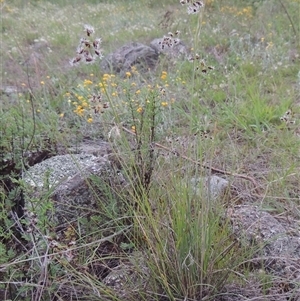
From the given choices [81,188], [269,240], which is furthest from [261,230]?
[81,188]

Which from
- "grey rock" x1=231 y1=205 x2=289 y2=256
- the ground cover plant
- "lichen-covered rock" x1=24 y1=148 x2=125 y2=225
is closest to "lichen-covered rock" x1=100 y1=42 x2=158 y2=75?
the ground cover plant

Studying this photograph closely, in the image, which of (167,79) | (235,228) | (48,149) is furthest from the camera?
(167,79)

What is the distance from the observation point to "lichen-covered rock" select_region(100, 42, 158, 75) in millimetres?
5195

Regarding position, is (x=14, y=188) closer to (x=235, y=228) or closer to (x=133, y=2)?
(x=235, y=228)

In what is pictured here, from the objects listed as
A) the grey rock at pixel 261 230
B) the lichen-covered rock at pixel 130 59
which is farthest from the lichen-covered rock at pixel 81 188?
the lichen-covered rock at pixel 130 59

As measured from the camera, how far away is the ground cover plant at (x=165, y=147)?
1.87 metres

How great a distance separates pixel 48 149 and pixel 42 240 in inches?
45.2

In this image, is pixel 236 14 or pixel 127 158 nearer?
pixel 127 158

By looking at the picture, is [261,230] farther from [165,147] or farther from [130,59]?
[130,59]

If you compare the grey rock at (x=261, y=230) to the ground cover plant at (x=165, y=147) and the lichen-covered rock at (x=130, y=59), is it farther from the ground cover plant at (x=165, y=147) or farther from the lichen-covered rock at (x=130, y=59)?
the lichen-covered rock at (x=130, y=59)

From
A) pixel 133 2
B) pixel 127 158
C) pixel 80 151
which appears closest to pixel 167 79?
pixel 80 151

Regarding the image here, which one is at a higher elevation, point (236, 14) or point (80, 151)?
point (236, 14)

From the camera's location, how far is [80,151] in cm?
309

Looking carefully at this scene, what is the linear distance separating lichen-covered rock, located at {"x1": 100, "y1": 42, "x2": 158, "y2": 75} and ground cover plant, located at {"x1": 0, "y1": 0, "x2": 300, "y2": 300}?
22 centimetres
